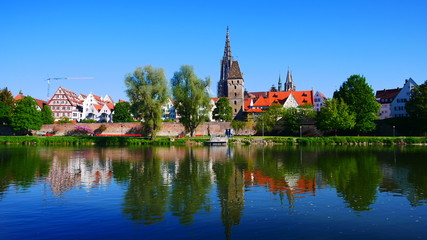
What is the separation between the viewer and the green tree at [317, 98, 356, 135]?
65.8 metres

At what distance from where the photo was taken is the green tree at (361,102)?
6900 centimetres

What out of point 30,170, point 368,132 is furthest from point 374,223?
point 368,132

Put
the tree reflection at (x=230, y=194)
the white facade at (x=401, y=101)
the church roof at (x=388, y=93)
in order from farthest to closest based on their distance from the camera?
the church roof at (x=388, y=93) → the white facade at (x=401, y=101) → the tree reflection at (x=230, y=194)

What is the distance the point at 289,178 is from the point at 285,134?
6038cm

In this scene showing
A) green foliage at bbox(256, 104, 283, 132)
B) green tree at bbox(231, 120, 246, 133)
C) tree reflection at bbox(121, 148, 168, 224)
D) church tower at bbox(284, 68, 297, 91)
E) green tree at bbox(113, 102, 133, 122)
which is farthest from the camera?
church tower at bbox(284, 68, 297, 91)

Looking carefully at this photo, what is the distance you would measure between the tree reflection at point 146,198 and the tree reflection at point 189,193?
54 centimetres

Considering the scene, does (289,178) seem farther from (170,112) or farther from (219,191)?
(170,112)

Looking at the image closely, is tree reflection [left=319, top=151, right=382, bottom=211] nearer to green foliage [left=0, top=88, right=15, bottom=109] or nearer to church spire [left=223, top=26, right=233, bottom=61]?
green foliage [left=0, top=88, right=15, bottom=109]

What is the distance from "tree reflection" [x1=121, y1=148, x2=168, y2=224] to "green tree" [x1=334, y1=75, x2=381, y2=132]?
5540 cm

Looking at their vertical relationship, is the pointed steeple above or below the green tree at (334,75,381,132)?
above

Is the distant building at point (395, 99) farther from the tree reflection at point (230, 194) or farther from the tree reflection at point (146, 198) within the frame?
the tree reflection at point (146, 198)

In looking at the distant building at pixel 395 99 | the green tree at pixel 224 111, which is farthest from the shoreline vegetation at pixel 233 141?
the green tree at pixel 224 111

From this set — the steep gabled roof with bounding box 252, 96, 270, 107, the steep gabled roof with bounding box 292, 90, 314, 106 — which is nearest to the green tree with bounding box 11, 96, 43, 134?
the steep gabled roof with bounding box 252, 96, 270, 107

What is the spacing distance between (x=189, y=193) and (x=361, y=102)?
60.8 metres
